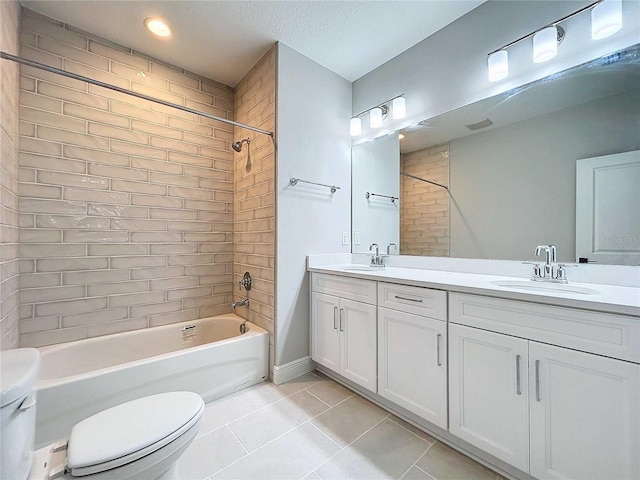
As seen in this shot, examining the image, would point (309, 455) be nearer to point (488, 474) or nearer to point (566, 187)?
point (488, 474)

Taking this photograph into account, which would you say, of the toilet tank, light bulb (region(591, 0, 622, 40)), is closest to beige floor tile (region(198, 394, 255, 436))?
the toilet tank

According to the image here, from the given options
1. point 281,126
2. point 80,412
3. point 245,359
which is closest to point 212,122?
point 281,126

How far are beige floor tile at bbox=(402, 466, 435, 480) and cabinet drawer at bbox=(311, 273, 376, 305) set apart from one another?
2.74 feet

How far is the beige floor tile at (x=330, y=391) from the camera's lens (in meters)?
1.90

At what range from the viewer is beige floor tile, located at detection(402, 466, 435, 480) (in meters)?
1.27

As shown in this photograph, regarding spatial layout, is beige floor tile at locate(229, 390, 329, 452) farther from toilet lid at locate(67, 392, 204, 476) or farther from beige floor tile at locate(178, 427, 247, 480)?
toilet lid at locate(67, 392, 204, 476)

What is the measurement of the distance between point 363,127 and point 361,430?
7.77 feet

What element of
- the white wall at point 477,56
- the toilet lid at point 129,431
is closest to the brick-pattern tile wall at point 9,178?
the toilet lid at point 129,431

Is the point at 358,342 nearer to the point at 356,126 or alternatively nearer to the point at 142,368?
the point at 142,368

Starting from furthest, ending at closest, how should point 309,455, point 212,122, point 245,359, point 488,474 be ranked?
point 212,122
point 245,359
point 309,455
point 488,474

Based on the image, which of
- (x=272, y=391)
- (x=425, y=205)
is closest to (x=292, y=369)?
(x=272, y=391)

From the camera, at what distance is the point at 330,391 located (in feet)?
6.58

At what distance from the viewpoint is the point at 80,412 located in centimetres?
145

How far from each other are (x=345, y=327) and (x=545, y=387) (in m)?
1.13
